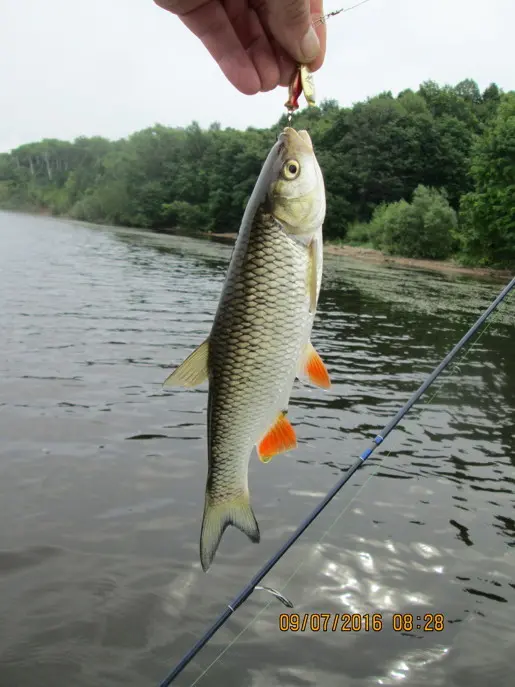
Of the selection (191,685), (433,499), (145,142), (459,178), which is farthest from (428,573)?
(145,142)

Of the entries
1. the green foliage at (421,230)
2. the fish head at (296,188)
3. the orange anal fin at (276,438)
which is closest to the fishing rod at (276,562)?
the orange anal fin at (276,438)

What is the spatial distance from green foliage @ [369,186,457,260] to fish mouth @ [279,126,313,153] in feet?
188

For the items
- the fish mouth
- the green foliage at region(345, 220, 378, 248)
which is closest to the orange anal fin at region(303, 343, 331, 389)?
the fish mouth

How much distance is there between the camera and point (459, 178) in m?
85.6

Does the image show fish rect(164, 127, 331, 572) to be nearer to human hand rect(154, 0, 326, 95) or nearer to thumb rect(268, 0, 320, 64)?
thumb rect(268, 0, 320, 64)

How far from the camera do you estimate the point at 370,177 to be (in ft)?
269

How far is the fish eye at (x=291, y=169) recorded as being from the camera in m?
2.31

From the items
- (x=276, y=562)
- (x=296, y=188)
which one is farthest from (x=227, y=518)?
(x=276, y=562)

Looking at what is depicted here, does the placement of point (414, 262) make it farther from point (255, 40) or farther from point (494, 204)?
point (255, 40)

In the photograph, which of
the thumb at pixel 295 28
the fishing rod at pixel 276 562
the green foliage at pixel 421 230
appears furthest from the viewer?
the green foliage at pixel 421 230

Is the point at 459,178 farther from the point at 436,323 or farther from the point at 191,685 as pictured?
the point at 191,685

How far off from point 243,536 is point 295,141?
557cm

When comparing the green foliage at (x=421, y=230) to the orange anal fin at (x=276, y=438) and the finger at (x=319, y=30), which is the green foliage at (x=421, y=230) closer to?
the finger at (x=319, y=30)

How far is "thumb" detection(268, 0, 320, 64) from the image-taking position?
6.92 ft
